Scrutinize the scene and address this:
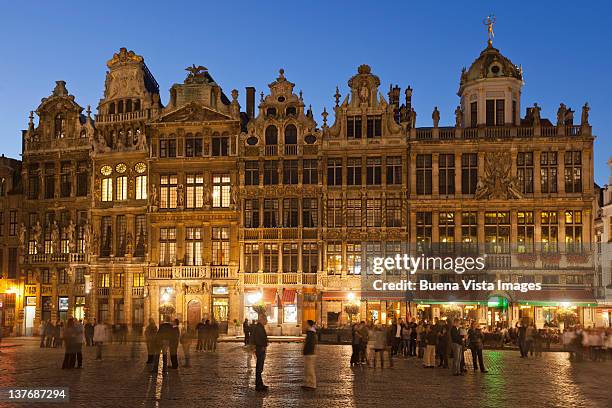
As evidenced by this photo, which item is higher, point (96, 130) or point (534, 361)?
point (96, 130)

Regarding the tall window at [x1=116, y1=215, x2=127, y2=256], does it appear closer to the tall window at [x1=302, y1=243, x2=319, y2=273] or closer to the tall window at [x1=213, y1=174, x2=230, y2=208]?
the tall window at [x1=213, y1=174, x2=230, y2=208]

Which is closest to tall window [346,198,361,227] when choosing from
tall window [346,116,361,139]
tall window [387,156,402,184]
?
tall window [387,156,402,184]

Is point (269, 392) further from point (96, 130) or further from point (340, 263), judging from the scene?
point (96, 130)

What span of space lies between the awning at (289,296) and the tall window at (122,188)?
529 inches

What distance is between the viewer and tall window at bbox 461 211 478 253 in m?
55.6

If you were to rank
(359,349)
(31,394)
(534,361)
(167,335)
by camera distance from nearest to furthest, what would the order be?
1. (31,394)
2. (167,335)
3. (359,349)
4. (534,361)

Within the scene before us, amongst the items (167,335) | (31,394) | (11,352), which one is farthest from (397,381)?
(11,352)

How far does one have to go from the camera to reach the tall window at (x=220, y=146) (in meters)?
58.8

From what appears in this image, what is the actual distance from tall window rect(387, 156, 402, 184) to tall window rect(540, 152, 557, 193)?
8.95m

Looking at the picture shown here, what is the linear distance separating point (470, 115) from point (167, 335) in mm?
35757

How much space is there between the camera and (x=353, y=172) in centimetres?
5697

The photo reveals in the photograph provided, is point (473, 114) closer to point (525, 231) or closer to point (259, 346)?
point (525, 231)

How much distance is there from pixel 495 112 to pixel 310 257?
601 inches

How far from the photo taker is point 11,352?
38062 millimetres
